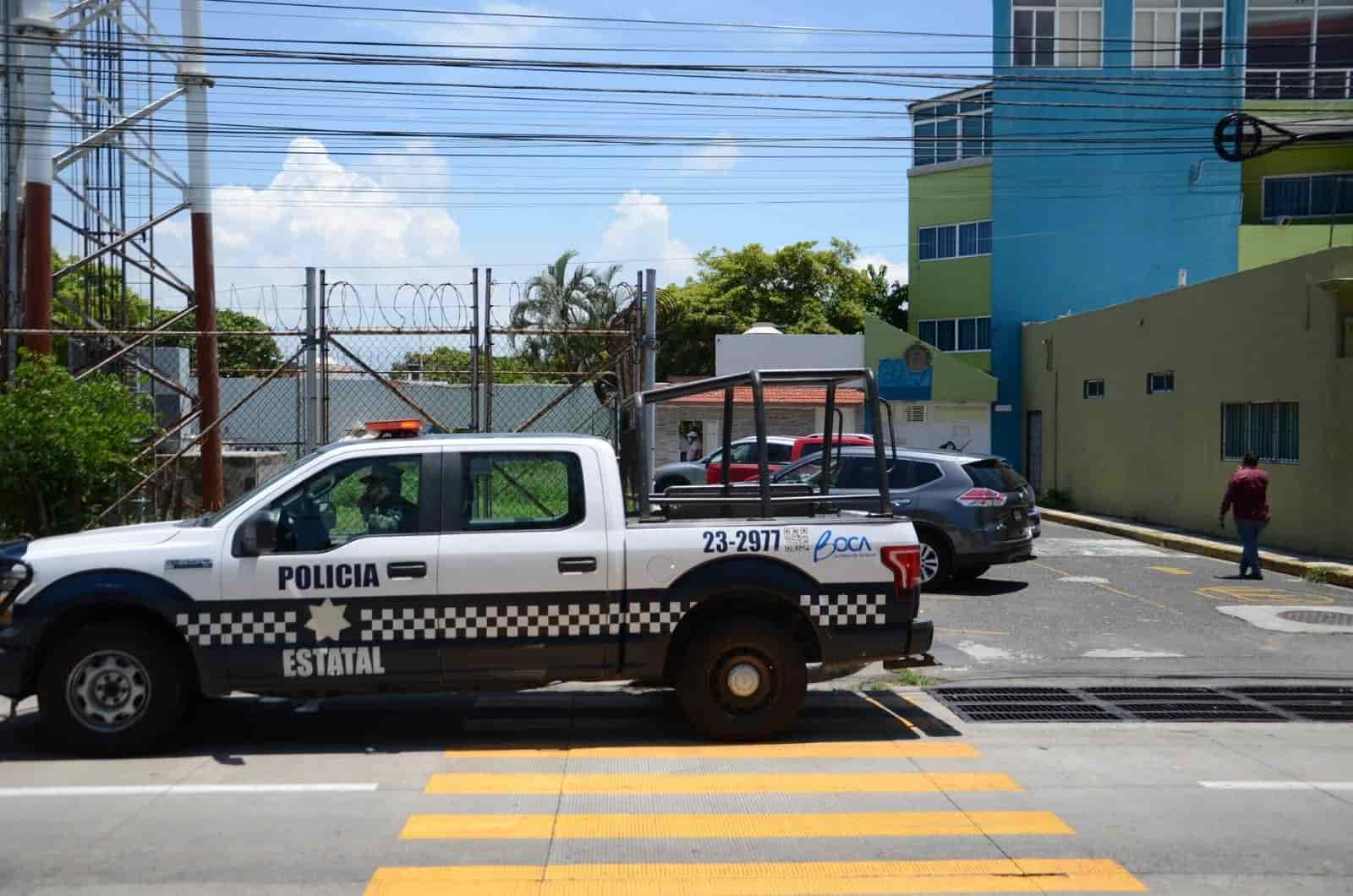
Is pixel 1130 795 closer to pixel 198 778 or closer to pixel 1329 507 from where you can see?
pixel 198 778

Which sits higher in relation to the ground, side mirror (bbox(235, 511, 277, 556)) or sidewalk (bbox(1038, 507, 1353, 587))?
side mirror (bbox(235, 511, 277, 556))

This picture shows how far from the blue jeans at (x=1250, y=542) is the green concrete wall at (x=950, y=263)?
19467 mm

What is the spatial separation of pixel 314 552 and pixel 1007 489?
9533mm

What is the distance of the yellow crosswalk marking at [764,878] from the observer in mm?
Result: 5230

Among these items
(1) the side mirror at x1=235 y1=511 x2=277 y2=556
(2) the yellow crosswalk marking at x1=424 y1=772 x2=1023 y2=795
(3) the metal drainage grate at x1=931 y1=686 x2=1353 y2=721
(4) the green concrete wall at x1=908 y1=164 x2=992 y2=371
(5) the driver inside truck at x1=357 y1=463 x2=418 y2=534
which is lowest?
(3) the metal drainage grate at x1=931 y1=686 x2=1353 y2=721

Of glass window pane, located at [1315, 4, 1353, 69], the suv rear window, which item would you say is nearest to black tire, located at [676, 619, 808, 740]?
the suv rear window

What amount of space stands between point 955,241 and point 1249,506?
23.0 meters

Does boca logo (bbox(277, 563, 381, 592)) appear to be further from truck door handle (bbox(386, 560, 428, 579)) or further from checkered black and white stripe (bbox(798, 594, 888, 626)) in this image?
checkered black and white stripe (bbox(798, 594, 888, 626))

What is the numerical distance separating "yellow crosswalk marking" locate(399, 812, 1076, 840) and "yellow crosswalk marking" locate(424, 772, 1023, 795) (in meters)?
0.46

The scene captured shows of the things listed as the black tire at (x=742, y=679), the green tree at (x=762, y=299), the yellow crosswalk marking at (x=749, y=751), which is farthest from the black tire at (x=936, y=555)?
the green tree at (x=762, y=299)

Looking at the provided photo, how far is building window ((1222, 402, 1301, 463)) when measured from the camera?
1889 centimetres

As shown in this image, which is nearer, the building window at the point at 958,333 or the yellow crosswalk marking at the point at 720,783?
the yellow crosswalk marking at the point at 720,783

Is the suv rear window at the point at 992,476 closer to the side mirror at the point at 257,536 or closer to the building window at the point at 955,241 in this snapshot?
the side mirror at the point at 257,536

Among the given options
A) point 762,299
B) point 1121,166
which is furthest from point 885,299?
point 1121,166
